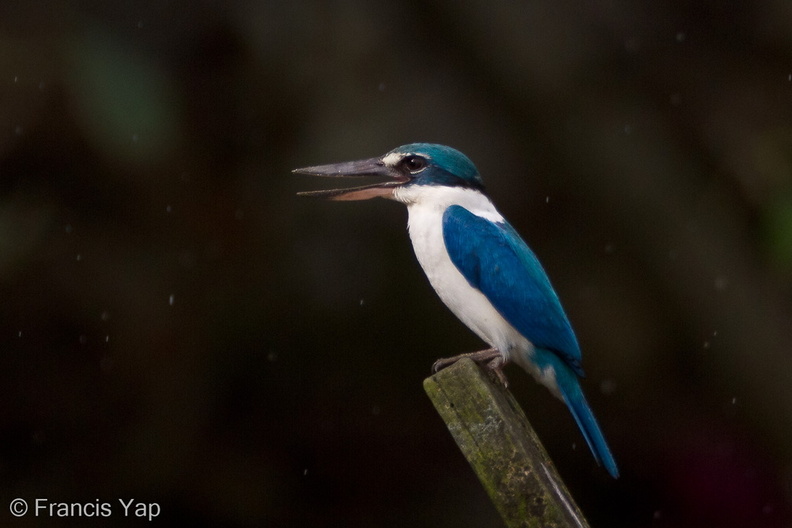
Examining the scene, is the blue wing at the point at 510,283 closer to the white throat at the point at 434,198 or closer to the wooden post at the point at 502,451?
the white throat at the point at 434,198

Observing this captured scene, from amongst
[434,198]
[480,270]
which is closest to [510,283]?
[480,270]

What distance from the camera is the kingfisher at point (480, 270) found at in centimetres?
250

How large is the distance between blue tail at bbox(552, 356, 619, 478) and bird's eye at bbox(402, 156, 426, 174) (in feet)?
2.04

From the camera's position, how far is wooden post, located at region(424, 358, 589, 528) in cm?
151

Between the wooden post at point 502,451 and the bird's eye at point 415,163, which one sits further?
→ the bird's eye at point 415,163

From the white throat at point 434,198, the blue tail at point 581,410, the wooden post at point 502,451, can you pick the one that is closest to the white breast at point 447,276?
the white throat at point 434,198

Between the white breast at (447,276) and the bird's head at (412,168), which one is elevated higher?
the bird's head at (412,168)

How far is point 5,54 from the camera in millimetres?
3951

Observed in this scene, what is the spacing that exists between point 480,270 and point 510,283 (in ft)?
0.27

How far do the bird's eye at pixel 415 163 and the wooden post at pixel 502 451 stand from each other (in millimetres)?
1053

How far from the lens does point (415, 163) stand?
2678 millimetres

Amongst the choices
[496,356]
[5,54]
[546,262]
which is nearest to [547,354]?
[496,356]

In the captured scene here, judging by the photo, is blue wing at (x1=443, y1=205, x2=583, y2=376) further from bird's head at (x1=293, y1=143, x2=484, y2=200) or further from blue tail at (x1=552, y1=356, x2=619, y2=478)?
bird's head at (x1=293, y1=143, x2=484, y2=200)

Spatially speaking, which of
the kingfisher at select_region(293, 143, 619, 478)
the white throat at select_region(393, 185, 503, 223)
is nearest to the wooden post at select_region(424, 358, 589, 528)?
the kingfisher at select_region(293, 143, 619, 478)
